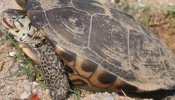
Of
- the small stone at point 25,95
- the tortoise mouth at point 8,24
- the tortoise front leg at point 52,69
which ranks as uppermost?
the tortoise mouth at point 8,24

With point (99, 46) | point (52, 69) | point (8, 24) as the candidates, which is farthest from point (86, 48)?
point (8, 24)

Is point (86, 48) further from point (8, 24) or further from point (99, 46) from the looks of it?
point (8, 24)

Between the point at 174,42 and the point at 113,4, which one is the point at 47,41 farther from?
the point at 174,42

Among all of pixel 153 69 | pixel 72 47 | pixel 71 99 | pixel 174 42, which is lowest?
pixel 174 42

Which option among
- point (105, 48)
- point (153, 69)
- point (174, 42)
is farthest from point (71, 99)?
point (174, 42)

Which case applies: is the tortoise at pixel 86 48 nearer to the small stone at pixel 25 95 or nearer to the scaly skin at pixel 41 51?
the scaly skin at pixel 41 51

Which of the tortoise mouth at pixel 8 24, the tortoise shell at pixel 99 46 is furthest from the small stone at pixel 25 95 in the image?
the tortoise mouth at pixel 8 24
